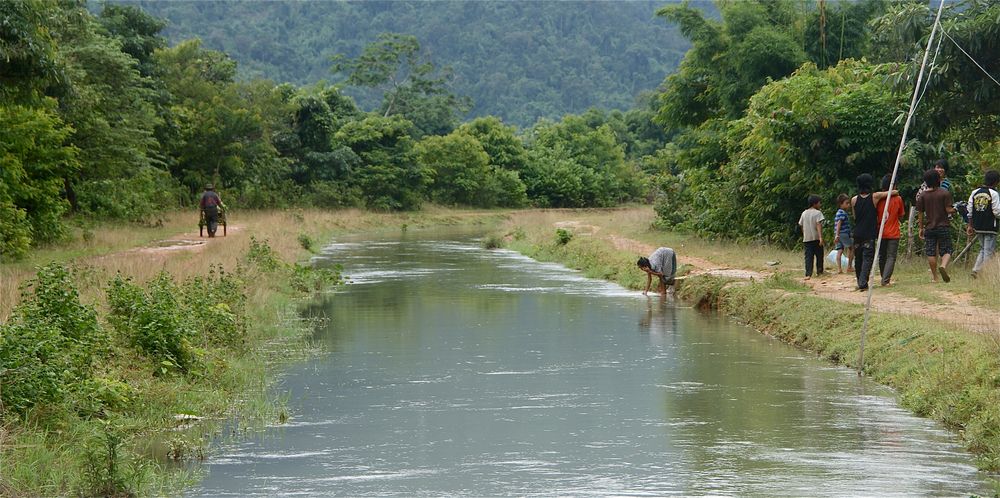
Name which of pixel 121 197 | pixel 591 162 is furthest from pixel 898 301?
pixel 591 162

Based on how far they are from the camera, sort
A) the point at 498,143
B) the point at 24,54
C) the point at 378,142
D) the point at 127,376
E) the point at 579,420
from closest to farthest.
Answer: the point at 579,420 → the point at 127,376 → the point at 24,54 → the point at 378,142 → the point at 498,143

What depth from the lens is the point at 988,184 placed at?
1792 cm

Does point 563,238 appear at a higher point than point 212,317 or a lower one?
higher

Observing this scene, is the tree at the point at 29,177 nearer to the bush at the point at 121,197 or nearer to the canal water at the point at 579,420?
the bush at the point at 121,197

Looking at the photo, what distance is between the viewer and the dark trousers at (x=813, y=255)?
20.9 metres

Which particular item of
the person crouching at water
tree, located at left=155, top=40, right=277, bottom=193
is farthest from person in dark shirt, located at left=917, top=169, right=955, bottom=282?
tree, located at left=155, top=40, right=277, bottom=193

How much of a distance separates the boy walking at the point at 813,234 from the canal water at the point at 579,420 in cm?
229

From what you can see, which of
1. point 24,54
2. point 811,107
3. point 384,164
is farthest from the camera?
point 384,164

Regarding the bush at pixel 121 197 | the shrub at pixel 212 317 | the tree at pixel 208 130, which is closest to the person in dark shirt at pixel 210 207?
the bush at pixel 121 197

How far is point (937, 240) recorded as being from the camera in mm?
18047

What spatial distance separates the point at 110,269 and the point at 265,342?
217 inches

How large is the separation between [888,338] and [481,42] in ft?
489

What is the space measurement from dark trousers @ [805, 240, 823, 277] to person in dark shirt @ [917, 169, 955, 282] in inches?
112

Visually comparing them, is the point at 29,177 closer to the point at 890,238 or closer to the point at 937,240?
the point at 890,238
